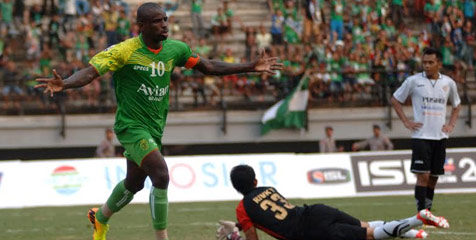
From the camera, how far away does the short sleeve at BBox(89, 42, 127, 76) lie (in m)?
9.73

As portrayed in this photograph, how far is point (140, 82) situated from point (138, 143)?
637 millimetres

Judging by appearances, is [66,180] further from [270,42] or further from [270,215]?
[270,215]

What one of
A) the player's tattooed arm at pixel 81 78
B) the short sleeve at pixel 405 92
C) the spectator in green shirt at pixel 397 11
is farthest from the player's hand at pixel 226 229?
the spectator in green shirt at pixel 397 11

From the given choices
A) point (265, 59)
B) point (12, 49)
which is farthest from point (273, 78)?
point (265, 59)

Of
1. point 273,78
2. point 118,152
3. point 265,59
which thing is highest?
point 265,59

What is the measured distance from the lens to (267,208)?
898 centimetres

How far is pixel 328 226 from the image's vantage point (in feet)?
29.4

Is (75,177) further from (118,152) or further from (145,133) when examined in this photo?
(145,133)

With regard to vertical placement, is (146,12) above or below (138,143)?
Answer: above

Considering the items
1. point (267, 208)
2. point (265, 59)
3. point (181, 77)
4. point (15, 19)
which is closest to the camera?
point (267, 208)

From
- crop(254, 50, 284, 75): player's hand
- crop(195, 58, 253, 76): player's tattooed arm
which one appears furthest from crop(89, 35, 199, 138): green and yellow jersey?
crop(254, 50, 284, 75): player's hand

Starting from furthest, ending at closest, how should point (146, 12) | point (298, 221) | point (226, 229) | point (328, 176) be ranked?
point (328, 176) → point (146, 12) → point (226, 229) → point (298, 221)

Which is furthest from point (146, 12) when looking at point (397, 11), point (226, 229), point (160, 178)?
point (397, 11)

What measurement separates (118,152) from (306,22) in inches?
256
